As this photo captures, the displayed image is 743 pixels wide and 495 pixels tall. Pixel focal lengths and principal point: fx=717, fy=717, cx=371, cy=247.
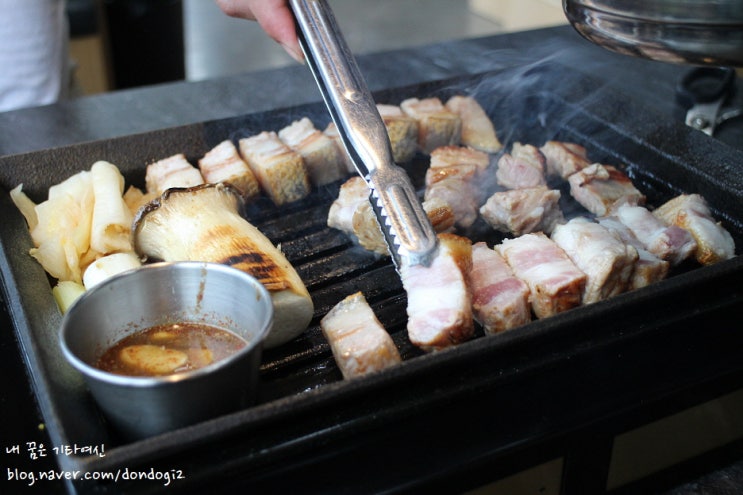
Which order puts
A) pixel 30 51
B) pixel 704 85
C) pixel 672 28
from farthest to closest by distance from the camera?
1. pixel 30 51
2. pixel 704 85
3. pixel 672 28

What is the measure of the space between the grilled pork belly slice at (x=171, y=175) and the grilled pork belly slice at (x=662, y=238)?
169 centimetres

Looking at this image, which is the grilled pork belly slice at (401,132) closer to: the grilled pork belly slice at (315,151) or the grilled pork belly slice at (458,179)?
the grilled pork belly slice at (458,179)

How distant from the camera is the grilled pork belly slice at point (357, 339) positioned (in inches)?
83.0

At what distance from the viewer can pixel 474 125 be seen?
340cm

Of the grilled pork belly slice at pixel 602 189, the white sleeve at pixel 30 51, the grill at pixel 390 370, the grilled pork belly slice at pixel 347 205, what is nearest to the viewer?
the grill at pixel 390 370

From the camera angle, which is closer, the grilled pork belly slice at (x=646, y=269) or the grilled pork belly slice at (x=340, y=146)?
the grilled pork belly slice at (x=646, y=269)

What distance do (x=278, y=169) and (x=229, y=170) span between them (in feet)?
0.65

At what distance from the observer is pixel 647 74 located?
423 cm

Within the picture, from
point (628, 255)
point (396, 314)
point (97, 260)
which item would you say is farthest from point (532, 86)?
point (97, 260)

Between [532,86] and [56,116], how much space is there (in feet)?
7.99

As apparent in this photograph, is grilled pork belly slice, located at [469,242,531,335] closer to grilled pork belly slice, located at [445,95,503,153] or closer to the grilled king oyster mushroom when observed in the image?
the grilled king oyster mushroom

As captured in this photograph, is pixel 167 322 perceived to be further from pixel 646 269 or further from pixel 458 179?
pixel 646 269

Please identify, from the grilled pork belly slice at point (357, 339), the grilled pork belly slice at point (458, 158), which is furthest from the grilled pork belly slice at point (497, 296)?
the grilled pork belly slice at point (458, 158)

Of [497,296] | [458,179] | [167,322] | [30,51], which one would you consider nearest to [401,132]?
[458,179]
